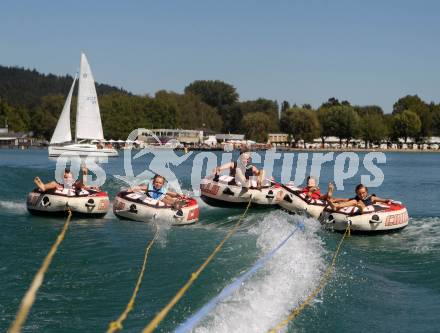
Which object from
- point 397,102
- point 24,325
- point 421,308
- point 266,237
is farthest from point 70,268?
point 397,102

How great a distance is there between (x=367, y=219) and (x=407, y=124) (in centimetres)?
11569

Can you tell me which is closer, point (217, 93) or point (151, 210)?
point (151, 210)

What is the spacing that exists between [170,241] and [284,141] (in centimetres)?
14326

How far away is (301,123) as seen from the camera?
128 metres

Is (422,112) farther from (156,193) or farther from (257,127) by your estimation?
(156,193)

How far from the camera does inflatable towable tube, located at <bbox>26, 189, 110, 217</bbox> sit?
60.7ft

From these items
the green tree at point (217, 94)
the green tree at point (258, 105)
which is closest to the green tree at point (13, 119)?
the green tree at point (217, 94)

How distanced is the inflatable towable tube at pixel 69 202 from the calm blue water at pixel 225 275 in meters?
0.29

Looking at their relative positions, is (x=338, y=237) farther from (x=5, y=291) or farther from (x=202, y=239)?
(x=5, y=291)

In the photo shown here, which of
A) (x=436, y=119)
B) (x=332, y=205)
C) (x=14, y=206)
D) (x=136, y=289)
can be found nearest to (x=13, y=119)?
(x=436, y=119)

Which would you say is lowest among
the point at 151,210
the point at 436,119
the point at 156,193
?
the point at 151,210

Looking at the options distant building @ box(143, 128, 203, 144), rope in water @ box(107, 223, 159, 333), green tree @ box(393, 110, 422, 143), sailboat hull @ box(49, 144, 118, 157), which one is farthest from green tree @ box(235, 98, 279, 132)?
rope in water @ box(107, 223, 159, 333)

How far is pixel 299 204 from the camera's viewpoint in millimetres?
19000

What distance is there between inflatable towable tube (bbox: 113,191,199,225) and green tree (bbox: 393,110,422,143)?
115341mm
